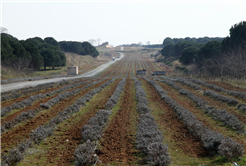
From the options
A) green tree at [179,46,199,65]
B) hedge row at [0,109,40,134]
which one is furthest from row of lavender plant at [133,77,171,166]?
green tree at [179,46,199,65]

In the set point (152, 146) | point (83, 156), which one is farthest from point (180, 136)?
point (83, 156)

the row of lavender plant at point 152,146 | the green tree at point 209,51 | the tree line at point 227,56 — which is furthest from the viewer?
the green tree at point 209,51

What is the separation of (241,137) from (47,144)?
26.8 feet

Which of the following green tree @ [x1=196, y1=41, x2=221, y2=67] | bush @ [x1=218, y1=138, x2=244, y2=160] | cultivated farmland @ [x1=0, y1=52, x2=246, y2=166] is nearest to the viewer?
bush @ [x1=218, y1=138, x2=244, y2=160]

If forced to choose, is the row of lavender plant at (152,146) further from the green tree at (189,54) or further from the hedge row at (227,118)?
the green tree at (189,54)

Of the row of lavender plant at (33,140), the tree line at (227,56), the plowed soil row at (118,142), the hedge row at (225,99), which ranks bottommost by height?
the hedge row at (225,99)

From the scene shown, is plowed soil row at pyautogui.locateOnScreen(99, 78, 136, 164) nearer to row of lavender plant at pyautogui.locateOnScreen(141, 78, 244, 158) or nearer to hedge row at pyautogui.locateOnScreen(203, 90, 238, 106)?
row of lavender plant at pyautogui.locateOnScreen(141, 78, 244, 158)

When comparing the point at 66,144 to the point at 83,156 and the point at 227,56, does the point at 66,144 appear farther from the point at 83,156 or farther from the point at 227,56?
the point at 227,56

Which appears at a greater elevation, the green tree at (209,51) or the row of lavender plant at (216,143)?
the green tree at (209,51)

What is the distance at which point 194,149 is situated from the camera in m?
6.89

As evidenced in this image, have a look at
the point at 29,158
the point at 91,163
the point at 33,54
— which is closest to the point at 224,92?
the point at 91,163

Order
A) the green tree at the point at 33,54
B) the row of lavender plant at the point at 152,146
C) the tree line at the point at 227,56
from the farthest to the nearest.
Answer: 1. the green tree at the point at 33,54
2. the tree line at the point at 227,56
3. the row of lavender plant at the point at 152,146

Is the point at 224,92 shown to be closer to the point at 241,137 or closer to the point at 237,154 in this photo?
the point at 241,137

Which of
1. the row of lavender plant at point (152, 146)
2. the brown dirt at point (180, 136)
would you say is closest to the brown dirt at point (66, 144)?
the row of lavender plant at point (152, 146)
